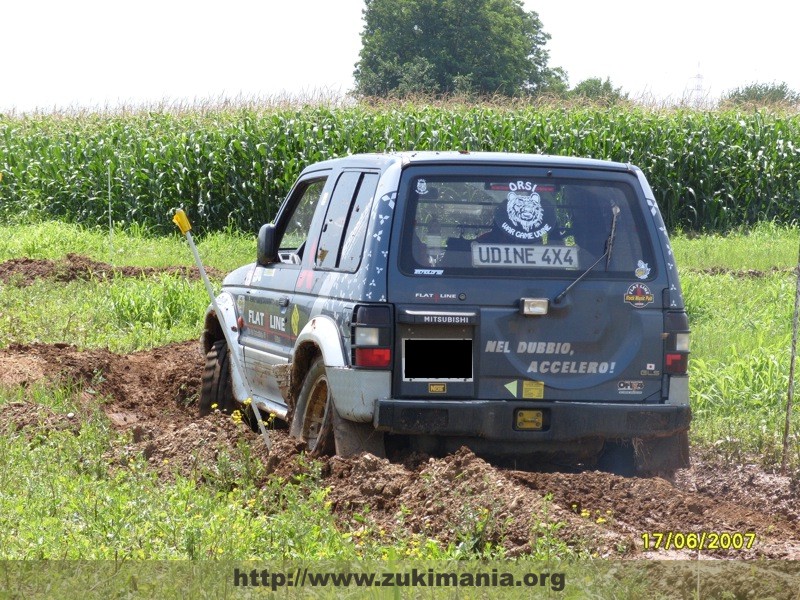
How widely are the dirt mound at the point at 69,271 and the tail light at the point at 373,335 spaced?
36.1 feet

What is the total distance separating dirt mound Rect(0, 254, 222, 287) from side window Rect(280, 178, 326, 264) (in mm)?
8791

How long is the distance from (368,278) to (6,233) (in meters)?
19.1

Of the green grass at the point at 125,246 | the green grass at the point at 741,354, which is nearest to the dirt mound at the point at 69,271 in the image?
the green grass at the point at 125,246

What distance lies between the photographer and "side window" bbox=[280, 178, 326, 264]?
812cm

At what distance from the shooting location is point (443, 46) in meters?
71.6

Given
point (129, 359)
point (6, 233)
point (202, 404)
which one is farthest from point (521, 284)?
point (6, 233)

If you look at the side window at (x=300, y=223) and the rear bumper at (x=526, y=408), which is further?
the side window at (x=300, y=223)

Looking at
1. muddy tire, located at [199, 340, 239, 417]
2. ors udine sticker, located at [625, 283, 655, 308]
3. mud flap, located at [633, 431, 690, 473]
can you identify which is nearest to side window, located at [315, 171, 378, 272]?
ors udine sticker, located at [625, 283, 655, 308]

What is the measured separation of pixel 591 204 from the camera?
22.6 ft

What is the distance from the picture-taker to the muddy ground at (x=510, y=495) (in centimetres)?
538

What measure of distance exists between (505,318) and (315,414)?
143 cm
